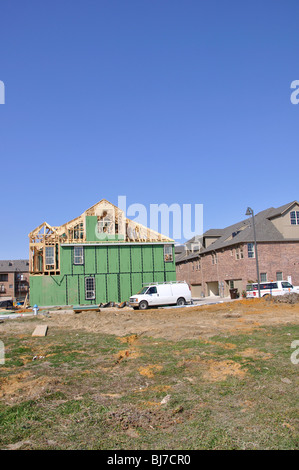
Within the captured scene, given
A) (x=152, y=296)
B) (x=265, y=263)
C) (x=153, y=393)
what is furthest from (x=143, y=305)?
(x=153, y=393)

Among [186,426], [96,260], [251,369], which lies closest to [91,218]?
[96,260]

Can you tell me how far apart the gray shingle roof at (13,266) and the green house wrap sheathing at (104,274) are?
2026 inches

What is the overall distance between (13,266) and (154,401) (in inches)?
3310

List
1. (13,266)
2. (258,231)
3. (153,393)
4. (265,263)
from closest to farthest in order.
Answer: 1. (153,393)
2. (265,263)
3. (258,231)
4. (13,266)

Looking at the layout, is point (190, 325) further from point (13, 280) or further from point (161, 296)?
point (13, 280)

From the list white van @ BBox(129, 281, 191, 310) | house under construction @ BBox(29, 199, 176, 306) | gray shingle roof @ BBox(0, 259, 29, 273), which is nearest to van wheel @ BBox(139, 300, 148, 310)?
white van @ BBox(129, 281, 191, 310)

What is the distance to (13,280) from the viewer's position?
8025 centimetres

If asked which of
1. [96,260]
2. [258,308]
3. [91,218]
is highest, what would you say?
[91,218]

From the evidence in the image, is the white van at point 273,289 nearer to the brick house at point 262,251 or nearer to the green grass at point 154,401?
the brick house at point 262,251

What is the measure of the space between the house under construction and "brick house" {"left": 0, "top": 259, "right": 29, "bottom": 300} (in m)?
48.3

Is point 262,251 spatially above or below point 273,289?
above

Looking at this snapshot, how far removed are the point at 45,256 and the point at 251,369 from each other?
1195 inches
